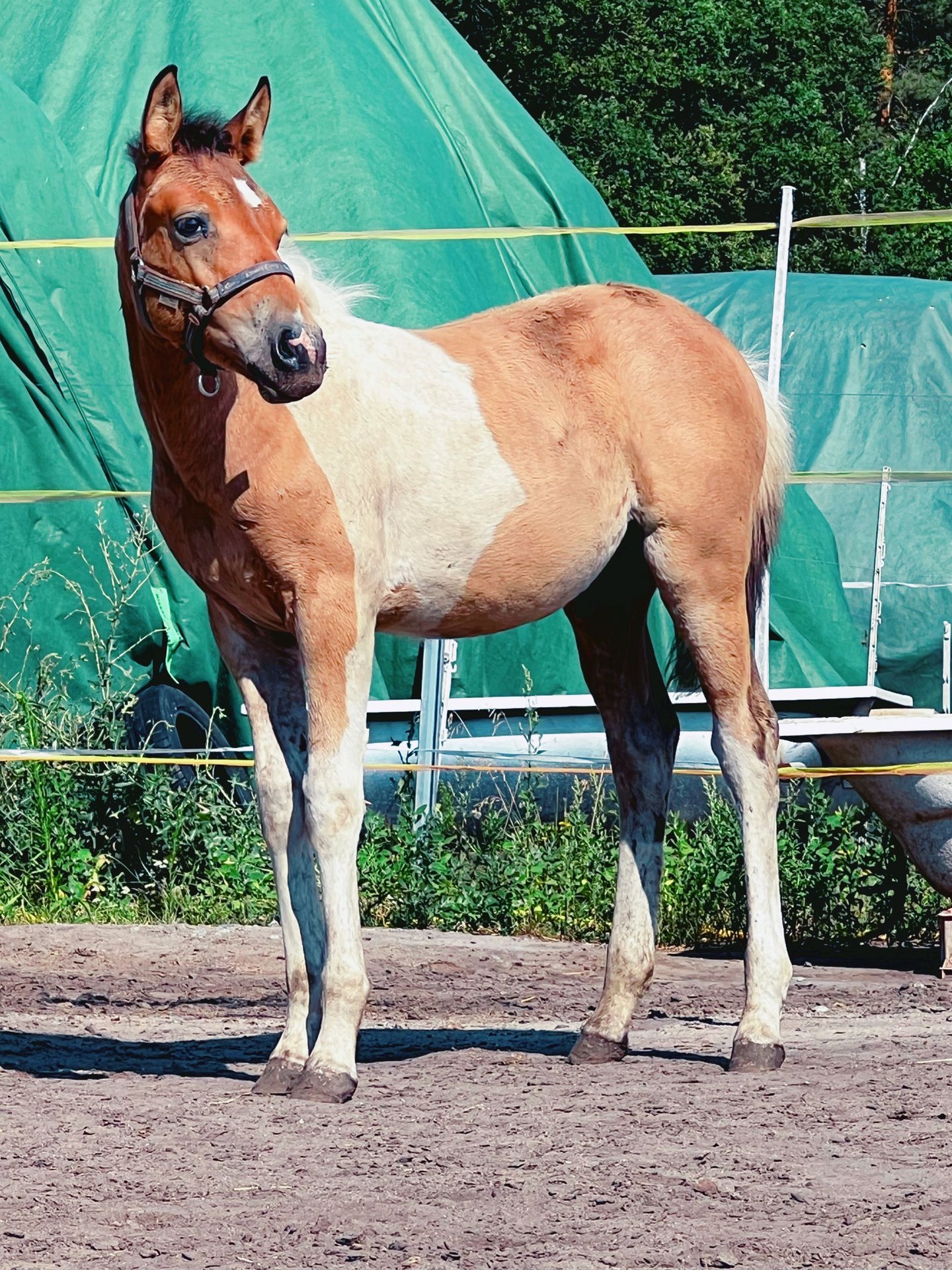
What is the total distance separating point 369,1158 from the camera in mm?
3568

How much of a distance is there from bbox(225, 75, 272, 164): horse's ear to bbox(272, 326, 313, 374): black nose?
2.03 feet

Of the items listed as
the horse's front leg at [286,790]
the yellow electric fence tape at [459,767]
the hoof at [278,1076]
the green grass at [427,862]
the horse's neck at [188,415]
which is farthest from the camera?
the green grass at [427,862]

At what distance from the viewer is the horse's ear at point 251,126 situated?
4.18 m

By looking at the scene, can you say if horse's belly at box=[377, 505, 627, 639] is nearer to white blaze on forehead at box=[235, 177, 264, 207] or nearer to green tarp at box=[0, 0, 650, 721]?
white blaze on forehead at box=[235, 177, 264, 207]

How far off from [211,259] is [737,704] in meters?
1.93

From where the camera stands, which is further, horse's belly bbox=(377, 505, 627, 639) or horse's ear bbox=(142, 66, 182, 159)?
horse's belly bbox=(377, 505, 627, 639)

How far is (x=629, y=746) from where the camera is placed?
5.11 metres

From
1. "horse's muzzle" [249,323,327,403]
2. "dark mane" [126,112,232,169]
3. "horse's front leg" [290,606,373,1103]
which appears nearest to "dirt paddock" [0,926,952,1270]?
"horse's front leg" [290,606,373,1103]

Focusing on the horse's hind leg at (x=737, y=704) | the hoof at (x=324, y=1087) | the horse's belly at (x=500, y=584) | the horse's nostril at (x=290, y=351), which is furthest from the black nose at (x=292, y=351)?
the hoof at (x=324, y=1087)

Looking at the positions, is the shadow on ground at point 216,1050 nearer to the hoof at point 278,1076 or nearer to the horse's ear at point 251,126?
the hoof at point 278,1076

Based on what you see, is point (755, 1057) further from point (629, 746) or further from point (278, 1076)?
point (278, 1076)

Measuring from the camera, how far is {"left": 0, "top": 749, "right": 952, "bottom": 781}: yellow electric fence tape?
6594 millimetres

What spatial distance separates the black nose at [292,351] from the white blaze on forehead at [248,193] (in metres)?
0.39

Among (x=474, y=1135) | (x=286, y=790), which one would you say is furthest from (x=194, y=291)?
(x=474, y=1135)
